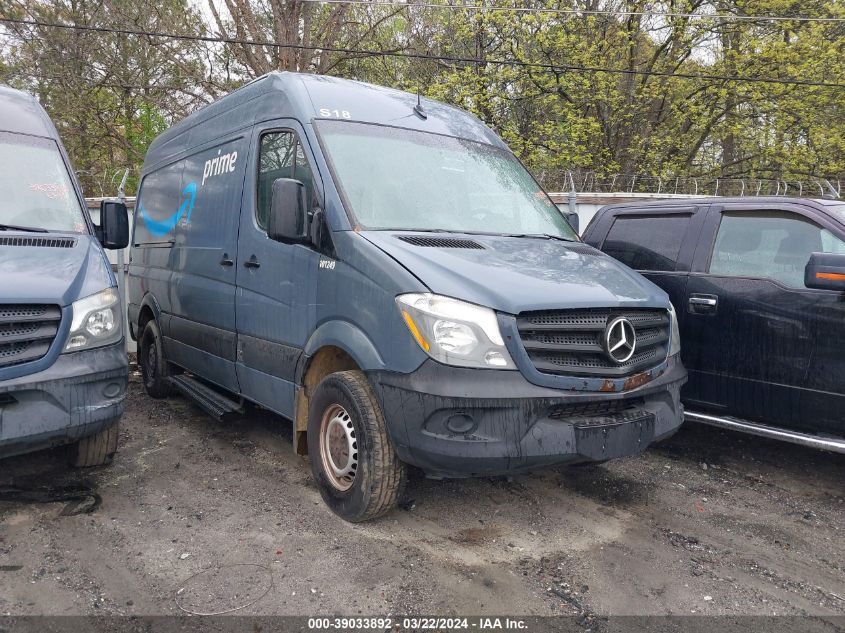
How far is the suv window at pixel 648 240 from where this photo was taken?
201 inches

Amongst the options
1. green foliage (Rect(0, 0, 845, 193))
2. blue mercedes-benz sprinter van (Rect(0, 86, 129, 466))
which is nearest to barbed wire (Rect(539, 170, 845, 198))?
green foliage (Rect(0, 0, 845, 193))

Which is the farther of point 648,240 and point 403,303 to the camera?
point 648,240

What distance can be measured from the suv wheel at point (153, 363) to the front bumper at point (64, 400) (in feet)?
8.56

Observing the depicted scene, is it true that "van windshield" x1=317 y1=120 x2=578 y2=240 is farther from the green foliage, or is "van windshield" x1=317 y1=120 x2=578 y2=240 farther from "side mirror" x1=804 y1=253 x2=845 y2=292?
the green foliage

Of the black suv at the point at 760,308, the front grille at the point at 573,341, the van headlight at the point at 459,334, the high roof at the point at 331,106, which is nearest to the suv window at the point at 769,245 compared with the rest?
the black suv at the point at 760,308

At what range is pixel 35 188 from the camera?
4430 mm

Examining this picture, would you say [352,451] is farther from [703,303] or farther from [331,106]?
[703,303]

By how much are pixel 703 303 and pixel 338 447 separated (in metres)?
2.84

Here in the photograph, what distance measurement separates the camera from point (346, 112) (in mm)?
4199

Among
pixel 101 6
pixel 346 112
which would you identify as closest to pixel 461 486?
pixel 346 112

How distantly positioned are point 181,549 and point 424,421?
1.45m

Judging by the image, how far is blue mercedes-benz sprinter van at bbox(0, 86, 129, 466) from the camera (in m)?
3.38

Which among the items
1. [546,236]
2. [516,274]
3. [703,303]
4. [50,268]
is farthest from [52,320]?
[703,303]

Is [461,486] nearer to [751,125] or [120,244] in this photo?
[120,244]
